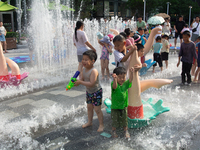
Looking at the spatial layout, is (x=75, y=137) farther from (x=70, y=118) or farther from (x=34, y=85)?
(x=34, y=85)

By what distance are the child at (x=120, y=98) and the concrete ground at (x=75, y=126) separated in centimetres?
21

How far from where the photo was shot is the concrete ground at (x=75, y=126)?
9.00 feet

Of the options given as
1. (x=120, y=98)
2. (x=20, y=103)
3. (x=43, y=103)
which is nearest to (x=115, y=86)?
(x=120, y=98)

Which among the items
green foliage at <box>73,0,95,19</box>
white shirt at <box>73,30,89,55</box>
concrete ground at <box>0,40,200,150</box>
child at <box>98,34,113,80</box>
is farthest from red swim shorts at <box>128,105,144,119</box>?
green foliage at <box>73,0,95,19</box>

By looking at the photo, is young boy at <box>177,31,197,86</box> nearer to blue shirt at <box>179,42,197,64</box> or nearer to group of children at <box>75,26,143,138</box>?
blue shirt at <box>179,42,197,64</box>

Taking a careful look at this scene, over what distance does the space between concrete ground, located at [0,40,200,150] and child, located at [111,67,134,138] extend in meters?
0.21

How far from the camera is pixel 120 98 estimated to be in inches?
111

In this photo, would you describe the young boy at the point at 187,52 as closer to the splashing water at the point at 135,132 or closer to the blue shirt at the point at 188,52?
the blue shirt at the point at 188,52

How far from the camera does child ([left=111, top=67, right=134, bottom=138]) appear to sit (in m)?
2.80

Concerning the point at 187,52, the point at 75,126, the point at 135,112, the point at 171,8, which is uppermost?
the point at 171,8

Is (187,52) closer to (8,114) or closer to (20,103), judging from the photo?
(20,103)

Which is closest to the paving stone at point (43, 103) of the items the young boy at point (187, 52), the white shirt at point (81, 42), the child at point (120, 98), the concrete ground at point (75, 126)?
the concrete ground at point (75, 126)

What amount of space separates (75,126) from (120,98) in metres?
1.00

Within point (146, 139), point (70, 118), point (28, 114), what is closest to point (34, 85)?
point (28, 114)
